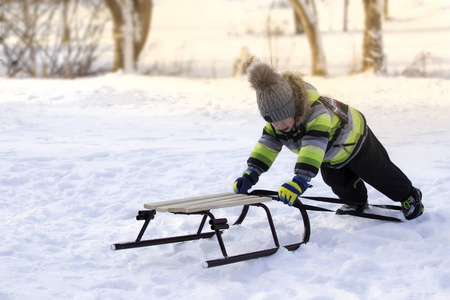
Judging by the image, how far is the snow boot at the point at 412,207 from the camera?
414 centimetres

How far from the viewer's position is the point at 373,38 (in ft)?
47.4

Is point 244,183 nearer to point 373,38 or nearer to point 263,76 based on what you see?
point 263,76

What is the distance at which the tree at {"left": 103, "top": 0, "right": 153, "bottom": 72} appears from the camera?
14859 millimetres

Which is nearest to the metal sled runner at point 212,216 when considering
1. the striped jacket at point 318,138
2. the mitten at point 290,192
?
the mitten at point 290,192

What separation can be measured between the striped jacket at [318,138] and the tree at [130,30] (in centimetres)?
1166

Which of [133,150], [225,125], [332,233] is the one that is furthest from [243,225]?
[225,125]

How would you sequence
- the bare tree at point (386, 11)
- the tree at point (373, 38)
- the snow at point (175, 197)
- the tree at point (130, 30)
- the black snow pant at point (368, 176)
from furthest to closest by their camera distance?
the bare tree at point (386, 11), the tree at point (130, 30), the tree at point (373, 38), the black snow pant at point (368, 176), the snow at point (175, 197)

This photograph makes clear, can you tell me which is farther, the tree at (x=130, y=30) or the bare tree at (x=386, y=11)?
the bare tree at (x=386, y=11)

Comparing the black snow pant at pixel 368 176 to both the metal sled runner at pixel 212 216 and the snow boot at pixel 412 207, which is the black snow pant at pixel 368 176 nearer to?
the snow boot at pixel 412 207

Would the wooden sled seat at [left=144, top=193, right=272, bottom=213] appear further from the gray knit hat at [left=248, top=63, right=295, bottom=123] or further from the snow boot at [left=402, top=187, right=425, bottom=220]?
the snow boot at [left=402, top=187, right=425, bottom=220]

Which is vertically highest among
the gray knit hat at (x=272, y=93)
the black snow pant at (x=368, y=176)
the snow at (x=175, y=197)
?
the gray knit hat at (x=272, y=93)

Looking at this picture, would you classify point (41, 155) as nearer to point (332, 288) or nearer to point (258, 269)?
point (258, 269)

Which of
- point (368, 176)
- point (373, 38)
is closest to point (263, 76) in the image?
point (368, 176)

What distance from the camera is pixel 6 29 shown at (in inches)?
621
